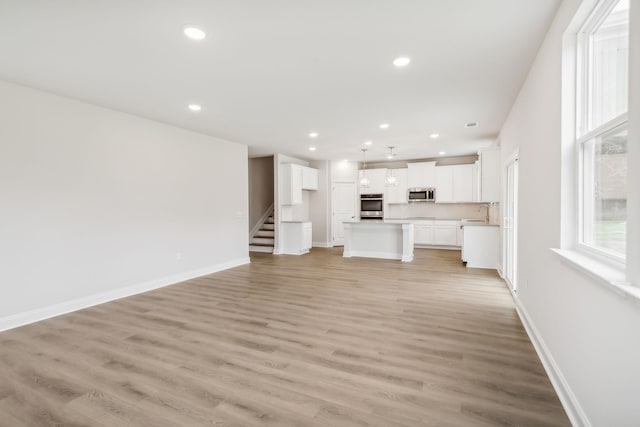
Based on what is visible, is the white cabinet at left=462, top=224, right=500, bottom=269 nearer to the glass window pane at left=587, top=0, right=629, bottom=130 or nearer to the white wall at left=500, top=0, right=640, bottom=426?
the white wall at left=500, top=0, right=640, bottom=426

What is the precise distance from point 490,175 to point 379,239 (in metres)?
2.91

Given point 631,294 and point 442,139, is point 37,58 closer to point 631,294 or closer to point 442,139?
point 631,294

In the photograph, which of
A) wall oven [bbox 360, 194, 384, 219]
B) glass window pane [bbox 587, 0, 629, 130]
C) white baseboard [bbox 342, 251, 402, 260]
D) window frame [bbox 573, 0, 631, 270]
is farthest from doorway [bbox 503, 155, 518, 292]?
wall oven [bbox 360, 194, 384, 219]

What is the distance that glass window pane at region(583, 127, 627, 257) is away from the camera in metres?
1.63

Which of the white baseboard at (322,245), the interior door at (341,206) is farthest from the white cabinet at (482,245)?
the white baseboard at (322,245)

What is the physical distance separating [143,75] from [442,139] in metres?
5.72

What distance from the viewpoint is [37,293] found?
376 cm

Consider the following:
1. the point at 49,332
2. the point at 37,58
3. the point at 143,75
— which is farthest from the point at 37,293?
the point at 143,75

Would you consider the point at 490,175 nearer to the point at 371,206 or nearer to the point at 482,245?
the point at 482,245

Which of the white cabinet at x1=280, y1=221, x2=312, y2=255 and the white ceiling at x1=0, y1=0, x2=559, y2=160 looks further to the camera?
the white cabinet at x1=280, y1=221, x2=312, y2=255

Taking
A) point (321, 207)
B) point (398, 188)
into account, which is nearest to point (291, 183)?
point (321, 207)

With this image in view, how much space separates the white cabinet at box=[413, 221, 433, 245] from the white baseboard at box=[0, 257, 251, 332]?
6.11 meters

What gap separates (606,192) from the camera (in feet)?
5.94

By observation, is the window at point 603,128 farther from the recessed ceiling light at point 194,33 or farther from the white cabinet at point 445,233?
the white cabinet at point 445,233
